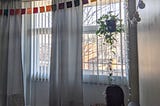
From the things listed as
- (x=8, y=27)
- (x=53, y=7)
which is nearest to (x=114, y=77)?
(x=53, y=7)

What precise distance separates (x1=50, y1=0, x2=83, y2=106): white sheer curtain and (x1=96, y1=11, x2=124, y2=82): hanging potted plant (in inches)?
18.2

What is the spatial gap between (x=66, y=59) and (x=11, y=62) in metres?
1.12

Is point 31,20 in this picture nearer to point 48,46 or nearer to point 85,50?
point 48,46

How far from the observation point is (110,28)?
8.66 feet

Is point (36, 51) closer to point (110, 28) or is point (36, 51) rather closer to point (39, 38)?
point (39, 38)

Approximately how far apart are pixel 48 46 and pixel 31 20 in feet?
2.01

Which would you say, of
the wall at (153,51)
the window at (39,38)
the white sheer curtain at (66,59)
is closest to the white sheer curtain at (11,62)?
the window at (39,38)

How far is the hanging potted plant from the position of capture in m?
2.64

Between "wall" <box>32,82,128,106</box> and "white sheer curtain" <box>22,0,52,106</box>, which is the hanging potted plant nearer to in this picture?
"wall" <box>32,82,128,106</box>

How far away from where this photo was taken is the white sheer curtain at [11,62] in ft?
11.4

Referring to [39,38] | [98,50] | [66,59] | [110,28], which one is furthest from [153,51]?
[39,38]

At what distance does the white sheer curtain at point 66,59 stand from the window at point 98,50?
116 millimetres

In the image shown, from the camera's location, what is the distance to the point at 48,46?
11.1 ft

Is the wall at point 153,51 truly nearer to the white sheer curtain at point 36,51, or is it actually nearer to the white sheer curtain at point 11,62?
the white sheer curtain at point 36,51
